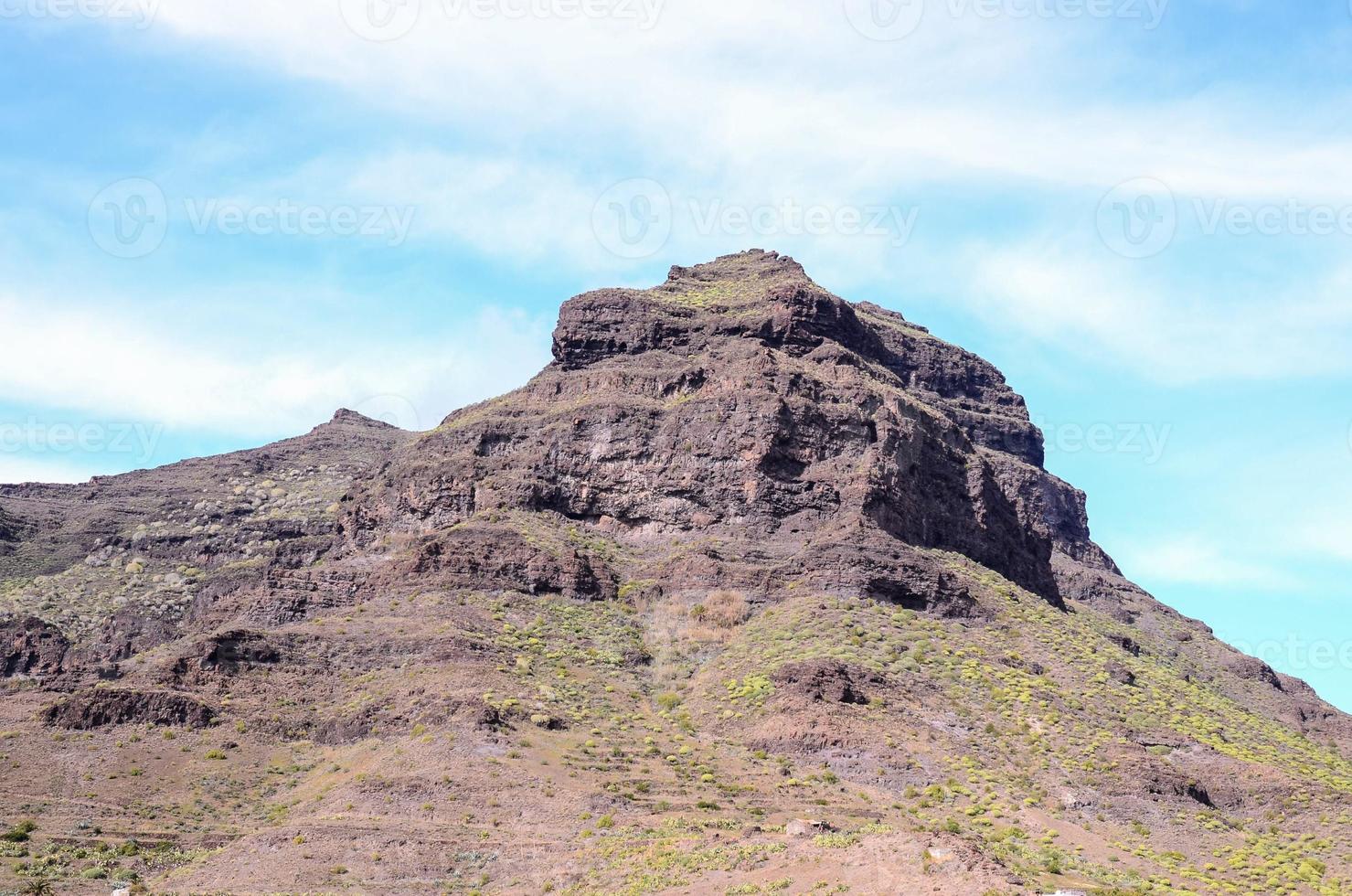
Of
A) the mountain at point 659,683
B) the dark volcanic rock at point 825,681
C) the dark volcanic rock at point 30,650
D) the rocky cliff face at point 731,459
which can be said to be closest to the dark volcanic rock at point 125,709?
the mountain at point 659,683

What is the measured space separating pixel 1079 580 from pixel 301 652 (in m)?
92.9

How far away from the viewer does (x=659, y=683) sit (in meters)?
89.6

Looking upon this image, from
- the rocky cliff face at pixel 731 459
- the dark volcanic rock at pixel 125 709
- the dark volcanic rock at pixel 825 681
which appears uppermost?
the rocky cliff face at pixel 731 459

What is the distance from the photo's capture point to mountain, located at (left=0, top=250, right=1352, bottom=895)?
6444cm

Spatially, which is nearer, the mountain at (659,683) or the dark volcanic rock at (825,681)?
the mountain at (659,683)

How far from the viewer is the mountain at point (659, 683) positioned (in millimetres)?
64438

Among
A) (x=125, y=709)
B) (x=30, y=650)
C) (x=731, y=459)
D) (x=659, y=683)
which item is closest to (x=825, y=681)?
(x=659, y=683)

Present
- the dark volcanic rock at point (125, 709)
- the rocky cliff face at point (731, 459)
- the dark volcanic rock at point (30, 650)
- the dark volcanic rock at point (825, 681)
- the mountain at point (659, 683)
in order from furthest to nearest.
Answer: the rocky cliff face at point (731, 459)
the dark volcanic rock at point (30, 650)
the dark volcanic rock at point (825, 681)
the dark volcanic rock at point (125, 709)
the mountain at point (659, 683)

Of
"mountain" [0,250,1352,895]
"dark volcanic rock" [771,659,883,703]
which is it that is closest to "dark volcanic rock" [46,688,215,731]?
"mountain" [0,250,1352,895]

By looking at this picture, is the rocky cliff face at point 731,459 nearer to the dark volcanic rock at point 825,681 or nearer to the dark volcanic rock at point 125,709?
the dark volcanic rock at point 825,681

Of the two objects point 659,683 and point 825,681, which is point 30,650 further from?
point 825,681

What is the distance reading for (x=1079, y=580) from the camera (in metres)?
156

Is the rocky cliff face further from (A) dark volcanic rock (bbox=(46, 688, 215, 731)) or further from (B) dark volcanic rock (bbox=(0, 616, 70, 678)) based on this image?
(A) dark volcanic rock (bbox=(46, 688, 215, 731))

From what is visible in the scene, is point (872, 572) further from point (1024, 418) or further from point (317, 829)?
point (1024, 418)
